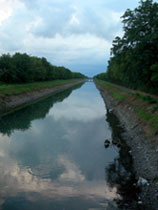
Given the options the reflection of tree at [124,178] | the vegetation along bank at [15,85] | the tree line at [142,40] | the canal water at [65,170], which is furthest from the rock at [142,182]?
the vegetation along bank at [15,85]

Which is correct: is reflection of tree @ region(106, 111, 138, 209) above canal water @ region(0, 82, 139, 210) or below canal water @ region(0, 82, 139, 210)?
above

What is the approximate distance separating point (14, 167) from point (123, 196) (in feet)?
21.6

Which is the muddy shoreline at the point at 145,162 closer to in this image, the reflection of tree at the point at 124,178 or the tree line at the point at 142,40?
the reflection of tree at the point at 124,178

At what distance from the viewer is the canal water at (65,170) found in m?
8.04

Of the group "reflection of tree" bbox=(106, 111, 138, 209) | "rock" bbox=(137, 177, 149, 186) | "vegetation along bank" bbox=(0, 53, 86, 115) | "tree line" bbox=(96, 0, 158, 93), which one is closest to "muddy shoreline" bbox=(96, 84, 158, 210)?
"rock" bbox=(137, 177, 149, 186)

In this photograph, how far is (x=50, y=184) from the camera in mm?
9406

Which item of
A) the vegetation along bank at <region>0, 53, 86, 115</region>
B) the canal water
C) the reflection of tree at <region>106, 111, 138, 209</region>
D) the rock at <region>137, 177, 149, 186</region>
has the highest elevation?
the vegetation along bank at <region>0, 53, 86, 115</region>

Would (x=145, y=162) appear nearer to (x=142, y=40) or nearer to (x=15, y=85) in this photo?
(x=142, y=40)

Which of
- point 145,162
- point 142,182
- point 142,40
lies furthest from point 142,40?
point 142,182

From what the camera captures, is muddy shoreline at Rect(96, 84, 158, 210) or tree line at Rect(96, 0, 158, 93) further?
tree line at Rect(96, 0, 158, 93)

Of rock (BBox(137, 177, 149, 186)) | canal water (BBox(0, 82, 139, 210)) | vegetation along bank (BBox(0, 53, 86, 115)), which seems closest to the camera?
canal water (BBox(0, 82, 139, 210))

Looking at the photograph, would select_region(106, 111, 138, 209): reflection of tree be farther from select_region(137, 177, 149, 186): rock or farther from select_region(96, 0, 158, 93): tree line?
select_region(96, 0, 158, 93): tree line

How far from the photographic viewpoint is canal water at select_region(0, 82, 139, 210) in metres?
8.04

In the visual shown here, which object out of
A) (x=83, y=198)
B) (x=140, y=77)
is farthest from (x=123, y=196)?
(x=140, y=77)
